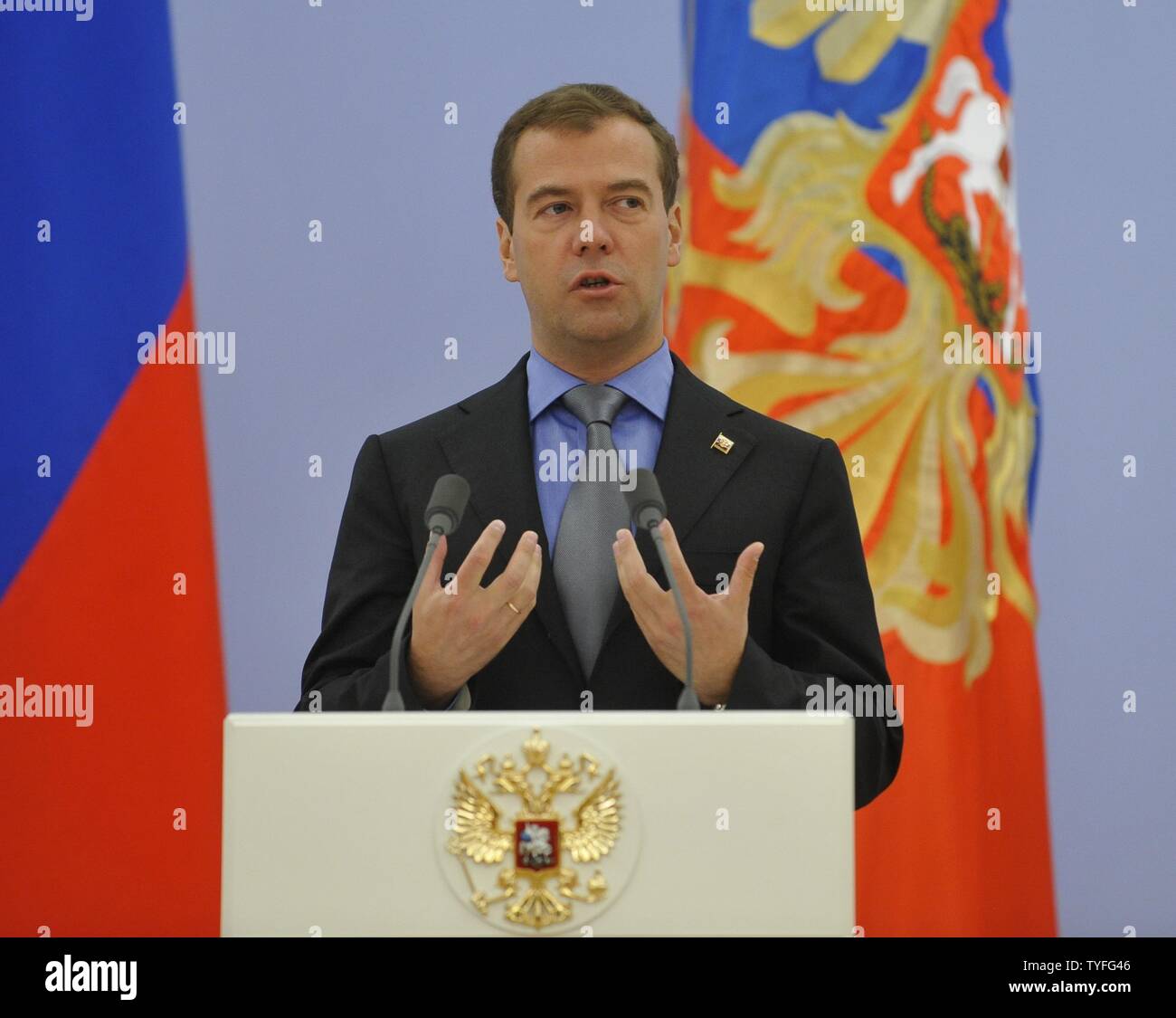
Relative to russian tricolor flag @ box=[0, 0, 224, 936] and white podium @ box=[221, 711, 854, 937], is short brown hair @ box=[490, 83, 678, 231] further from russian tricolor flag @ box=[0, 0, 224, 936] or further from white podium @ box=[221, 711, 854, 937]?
white podium @ box=[221, 711, 854, 937]

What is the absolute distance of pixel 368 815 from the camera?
134 cm

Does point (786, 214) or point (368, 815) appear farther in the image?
point (786, 214)

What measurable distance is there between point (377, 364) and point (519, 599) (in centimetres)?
153

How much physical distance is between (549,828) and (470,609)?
0.45 metres

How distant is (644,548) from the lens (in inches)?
83.8

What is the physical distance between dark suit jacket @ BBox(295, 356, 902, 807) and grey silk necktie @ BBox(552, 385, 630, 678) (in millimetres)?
26

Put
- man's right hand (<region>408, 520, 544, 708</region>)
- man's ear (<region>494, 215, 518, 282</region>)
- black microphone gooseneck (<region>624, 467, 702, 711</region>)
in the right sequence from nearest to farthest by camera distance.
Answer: black microphone gooseneck (<region>624, 467, 702, 711</region>) < man's right hand (<region>408, 520, 544, 708</region>) < man's ear (<region>494, 215, 518, 282</region>)

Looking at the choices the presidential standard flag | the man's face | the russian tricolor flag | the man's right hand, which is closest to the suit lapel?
the man's face

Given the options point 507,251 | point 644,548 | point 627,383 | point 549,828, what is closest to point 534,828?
point 549,828

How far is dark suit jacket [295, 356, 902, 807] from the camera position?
6.86 feet

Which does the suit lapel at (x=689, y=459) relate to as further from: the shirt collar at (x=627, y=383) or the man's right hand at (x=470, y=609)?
the man's right hand at (x=470, y=609)

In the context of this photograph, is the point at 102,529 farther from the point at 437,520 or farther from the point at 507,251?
the point at 437,520
